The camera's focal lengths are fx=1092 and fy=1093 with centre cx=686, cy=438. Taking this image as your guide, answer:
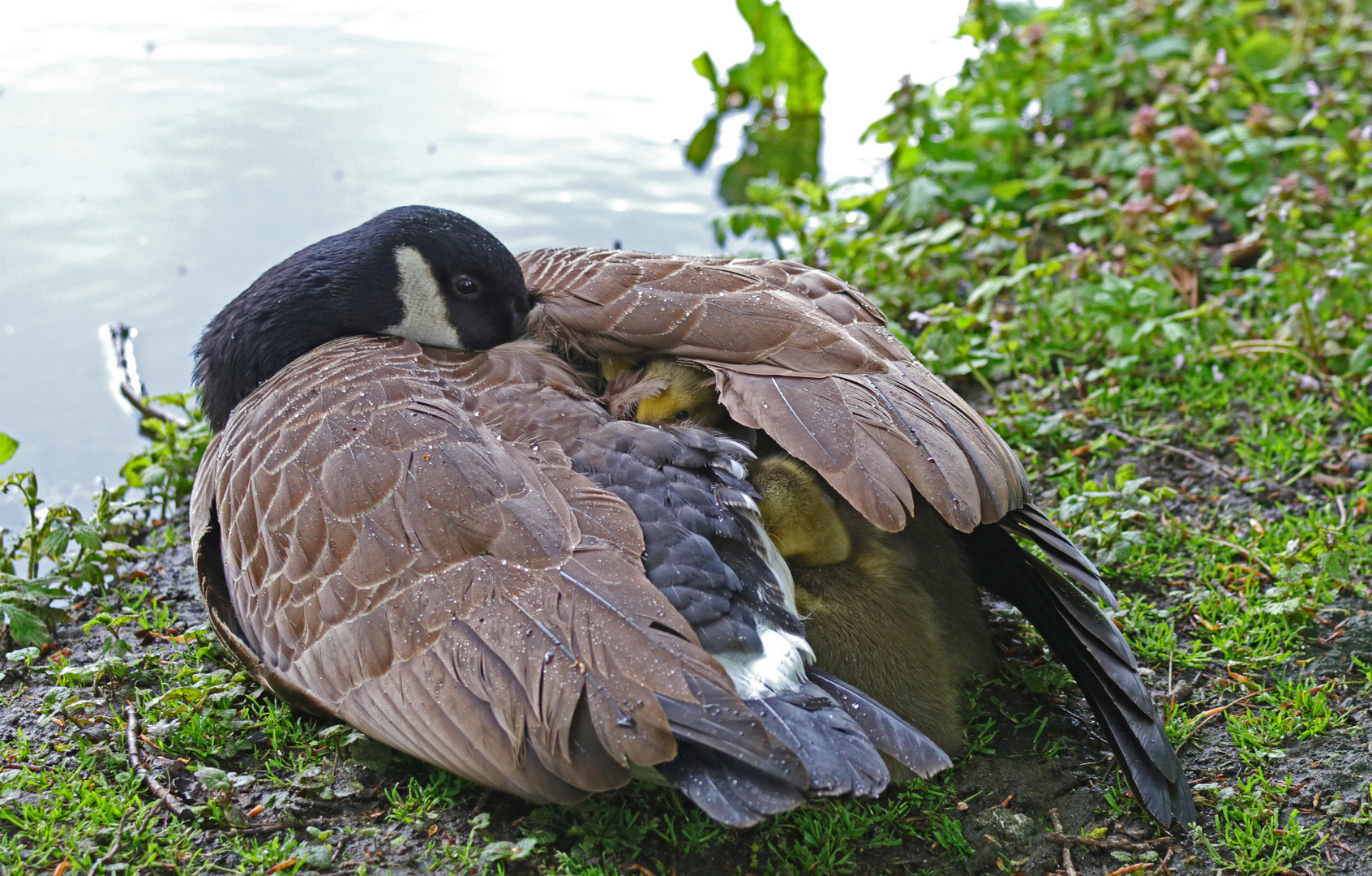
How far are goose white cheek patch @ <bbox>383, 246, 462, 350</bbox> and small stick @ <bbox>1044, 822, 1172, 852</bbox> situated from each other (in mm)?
2198

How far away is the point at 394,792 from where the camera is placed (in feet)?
8.69

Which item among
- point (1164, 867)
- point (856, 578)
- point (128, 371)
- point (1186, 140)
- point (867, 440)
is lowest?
point (1164, 867)

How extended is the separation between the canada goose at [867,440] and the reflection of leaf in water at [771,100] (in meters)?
3.98

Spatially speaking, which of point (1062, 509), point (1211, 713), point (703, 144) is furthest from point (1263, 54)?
point (1211, 713)

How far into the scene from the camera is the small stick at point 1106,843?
2588 mm

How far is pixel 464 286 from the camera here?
345 centimetres

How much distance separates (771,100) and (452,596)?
5881mm

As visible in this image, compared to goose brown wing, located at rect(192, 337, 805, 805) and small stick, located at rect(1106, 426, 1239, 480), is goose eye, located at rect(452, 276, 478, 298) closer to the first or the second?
goose brown wing, located at rect(192, 337, 805, 805)

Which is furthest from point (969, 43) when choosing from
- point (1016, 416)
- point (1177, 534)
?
point (1177, 534)

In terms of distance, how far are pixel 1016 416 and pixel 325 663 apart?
2907 millimetres

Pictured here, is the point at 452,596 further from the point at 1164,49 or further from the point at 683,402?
the point at 1164,49

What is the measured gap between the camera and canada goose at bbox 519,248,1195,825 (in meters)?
2.60

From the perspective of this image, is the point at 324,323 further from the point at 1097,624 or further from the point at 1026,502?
the point at 1097,624

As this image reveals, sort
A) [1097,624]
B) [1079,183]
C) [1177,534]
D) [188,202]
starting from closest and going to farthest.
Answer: [1097,624]
[1177,534]
[1079,183]
[188,202]
